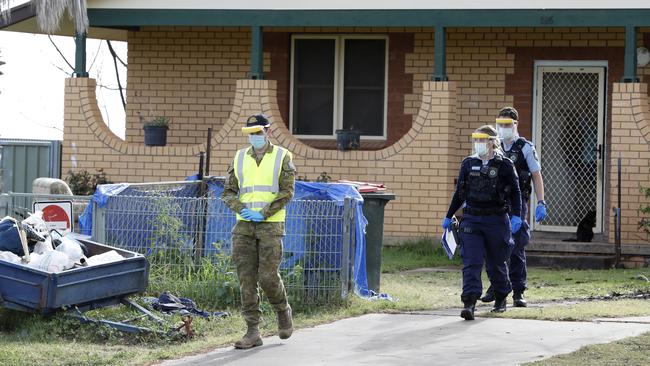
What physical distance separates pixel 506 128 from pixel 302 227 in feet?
6.64

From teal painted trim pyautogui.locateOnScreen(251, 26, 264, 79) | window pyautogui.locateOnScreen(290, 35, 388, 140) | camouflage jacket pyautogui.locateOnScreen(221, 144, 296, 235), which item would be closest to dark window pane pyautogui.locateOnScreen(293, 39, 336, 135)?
window pyautogui.locateOnScreen(290, 35, 388, 140)

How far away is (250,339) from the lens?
10094 mm

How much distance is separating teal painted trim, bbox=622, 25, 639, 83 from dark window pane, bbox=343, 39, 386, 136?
3.69 m

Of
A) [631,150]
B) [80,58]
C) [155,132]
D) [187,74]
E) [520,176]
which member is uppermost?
[80,58]

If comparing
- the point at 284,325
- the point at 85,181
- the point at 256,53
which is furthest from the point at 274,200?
the point at 85,181

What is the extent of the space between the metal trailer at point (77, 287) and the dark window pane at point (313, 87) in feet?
27.5

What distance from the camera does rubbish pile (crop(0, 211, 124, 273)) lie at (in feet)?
35.7

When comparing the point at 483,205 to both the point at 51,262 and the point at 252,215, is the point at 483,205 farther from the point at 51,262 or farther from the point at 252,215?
the point at 51,262

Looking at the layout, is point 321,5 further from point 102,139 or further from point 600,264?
point 600,264

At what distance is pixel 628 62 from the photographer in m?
17.0

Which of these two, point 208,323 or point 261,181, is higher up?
point 261,181

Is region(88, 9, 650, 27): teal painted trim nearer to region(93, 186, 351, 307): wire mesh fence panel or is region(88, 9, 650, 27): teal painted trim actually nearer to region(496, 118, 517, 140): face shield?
region(496, 118, 517, 140): face shield

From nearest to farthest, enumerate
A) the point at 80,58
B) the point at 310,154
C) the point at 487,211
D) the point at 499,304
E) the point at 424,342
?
the point at 424,342
the point at 487,211
the point at 499,304
the point at 310,154
the point at 80,58

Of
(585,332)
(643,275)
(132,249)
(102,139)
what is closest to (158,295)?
(132,249)
